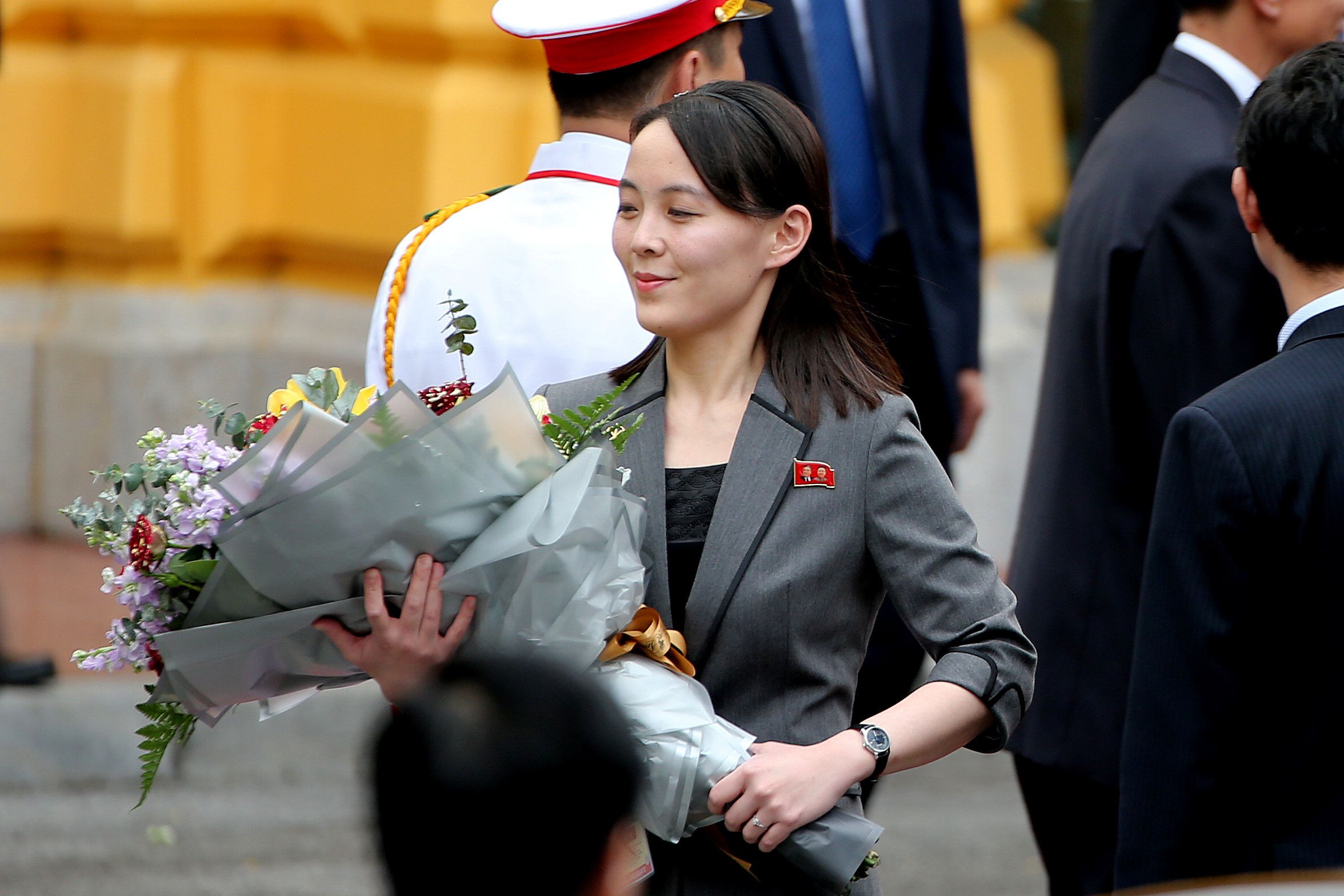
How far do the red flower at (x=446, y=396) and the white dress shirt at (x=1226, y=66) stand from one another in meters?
1.96

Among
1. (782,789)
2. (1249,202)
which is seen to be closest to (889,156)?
(1249,202)

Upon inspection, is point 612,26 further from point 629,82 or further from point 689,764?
point 689,764

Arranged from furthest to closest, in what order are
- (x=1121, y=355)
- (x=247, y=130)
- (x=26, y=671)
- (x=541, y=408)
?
1. (x=247, y=130)
2. (x=26, y=671)
3. (x=1121, y=355)
4. (x=541, y=408)

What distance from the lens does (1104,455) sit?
3.70m

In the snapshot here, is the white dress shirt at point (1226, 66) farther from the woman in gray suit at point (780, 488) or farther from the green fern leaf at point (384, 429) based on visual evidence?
the green fern leaf at point (384, 429)

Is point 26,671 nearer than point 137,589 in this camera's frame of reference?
No

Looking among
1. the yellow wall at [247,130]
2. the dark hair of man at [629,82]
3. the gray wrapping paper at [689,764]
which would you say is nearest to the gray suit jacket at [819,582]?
the gray wrapping paper at [689,764]

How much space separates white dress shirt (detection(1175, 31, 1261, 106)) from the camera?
12.0 ft

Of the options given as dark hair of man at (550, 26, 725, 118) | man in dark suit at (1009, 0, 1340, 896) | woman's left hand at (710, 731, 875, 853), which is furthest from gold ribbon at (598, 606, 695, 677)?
man in dark suit at (1009, 0, 1340, 896)

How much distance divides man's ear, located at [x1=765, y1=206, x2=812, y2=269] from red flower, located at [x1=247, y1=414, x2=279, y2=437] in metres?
0.69

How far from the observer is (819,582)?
243 centimetres

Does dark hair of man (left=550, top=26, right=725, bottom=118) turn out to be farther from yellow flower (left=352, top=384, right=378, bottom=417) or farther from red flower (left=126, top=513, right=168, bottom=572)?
red flower (left=126, top=513, right=168, bottom=572)

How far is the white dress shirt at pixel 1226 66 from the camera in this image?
3664 millimetres

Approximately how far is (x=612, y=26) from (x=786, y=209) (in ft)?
1.99
